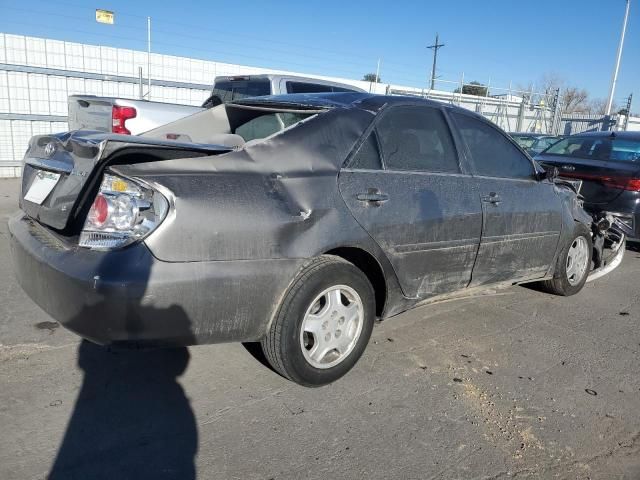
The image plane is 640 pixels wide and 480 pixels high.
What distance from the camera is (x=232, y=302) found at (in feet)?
8.51

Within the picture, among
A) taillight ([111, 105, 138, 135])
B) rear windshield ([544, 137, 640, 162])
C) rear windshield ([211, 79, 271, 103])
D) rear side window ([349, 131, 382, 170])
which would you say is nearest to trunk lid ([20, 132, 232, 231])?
rear side window ([349, 131, 382, 170])

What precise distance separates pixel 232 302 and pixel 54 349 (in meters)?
1.53

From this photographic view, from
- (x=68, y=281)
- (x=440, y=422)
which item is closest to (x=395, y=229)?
(x=440, y=422)

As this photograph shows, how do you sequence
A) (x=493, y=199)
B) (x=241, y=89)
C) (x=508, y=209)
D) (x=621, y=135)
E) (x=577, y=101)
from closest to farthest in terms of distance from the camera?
(x=493, y=199), (x=508, y=209), (x=621, y=135), (x=241, y=89), (x=577, y=101)

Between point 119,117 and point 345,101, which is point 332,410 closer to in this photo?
point 345,101

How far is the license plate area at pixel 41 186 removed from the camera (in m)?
2.90

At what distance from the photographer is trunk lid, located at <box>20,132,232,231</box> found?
2.49 meters

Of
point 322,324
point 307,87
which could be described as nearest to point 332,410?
point 322,324

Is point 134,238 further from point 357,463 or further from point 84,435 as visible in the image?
point 357,463

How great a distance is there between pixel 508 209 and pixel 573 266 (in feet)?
4.94

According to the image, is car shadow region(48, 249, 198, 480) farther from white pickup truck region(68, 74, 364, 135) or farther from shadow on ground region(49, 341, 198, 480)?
white pickup truck region(68, 74, 364, 135)

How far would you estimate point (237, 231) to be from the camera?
255 cm

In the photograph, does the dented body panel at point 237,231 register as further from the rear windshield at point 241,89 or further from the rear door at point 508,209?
the rear windshield at point 241,89

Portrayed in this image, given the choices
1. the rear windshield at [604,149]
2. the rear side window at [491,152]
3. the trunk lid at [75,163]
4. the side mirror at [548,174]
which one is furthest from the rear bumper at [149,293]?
the rear windshield at [604,149]
